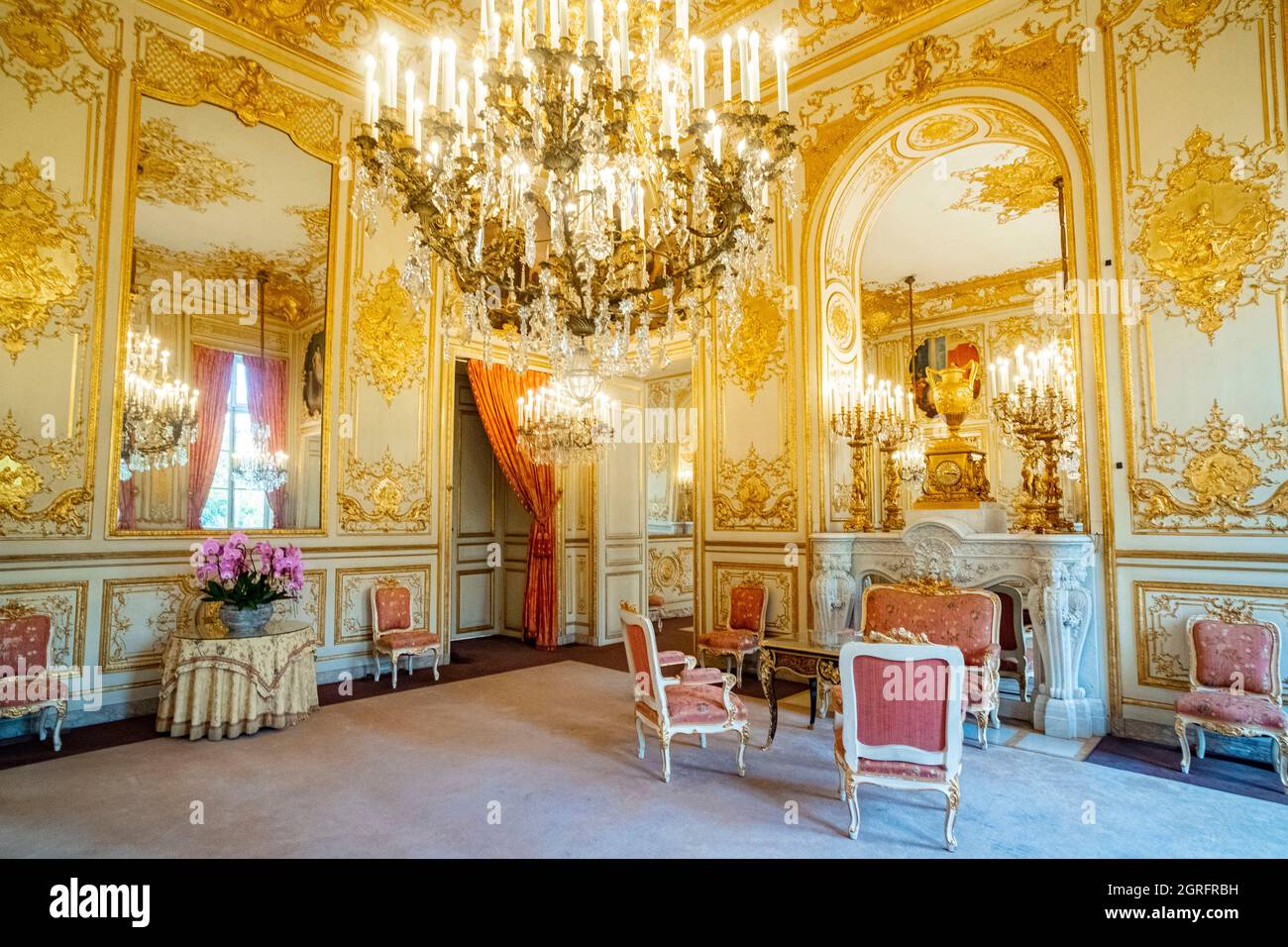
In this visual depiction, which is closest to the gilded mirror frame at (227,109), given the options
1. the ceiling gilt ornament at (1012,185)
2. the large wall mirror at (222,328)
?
the large wall mirror at (222,328)

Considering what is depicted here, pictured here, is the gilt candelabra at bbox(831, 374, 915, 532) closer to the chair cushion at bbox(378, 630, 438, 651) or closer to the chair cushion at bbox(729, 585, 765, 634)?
the chair cushion at bbox(729, 585, 765, 634)

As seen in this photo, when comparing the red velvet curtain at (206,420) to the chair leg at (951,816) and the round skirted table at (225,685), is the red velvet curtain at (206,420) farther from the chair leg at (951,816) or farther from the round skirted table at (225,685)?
the chair leg at (951,816)

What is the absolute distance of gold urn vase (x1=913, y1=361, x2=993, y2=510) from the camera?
505 centimetres

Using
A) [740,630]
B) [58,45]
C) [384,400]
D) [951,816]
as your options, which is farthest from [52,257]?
[951,816]

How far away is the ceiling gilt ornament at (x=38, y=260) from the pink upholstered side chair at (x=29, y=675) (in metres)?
1.61

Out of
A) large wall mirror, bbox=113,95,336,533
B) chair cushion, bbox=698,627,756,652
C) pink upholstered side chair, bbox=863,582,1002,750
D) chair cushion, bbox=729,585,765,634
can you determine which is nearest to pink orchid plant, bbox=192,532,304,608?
large wall mirror, bbox=113,95,336,533

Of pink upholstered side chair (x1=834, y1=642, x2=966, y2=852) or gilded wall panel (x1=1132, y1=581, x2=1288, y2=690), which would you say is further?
gilded wall panel (x1=1132, y1=581, x2=1288, y2=690)

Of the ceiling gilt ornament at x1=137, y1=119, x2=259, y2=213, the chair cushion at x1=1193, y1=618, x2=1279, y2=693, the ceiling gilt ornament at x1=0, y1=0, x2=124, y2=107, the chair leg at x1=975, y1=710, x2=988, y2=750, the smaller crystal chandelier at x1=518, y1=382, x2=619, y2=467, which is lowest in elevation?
the chair leg at x1=975, y1=710, x2=988, y2=750

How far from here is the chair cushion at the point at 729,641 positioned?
544 cm

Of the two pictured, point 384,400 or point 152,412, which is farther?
point 384,400

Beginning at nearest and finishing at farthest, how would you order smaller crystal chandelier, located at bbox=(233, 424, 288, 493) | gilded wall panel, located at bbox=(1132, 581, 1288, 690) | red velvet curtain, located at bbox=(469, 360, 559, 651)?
gilded wall panel, located at bbox=(1132, 581, 1288, 690) < smaller crystal chandelier, located at bbox=(233, 424, 288, 493) < red velvet curtain, located at bbox=(469, 360, 559, 651)

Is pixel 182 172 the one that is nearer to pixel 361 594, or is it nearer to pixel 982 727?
pixel 361 594

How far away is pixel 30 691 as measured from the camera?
3.98 m

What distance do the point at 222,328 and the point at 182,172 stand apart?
1.12 m
